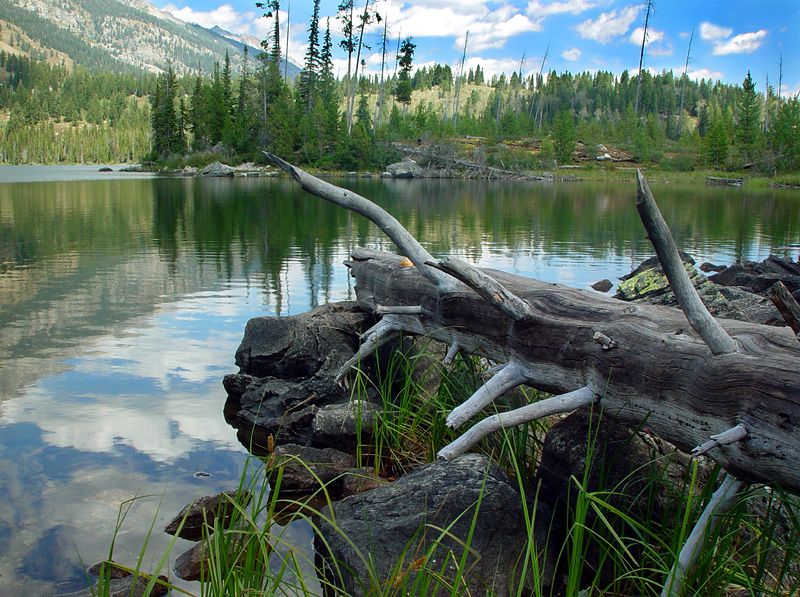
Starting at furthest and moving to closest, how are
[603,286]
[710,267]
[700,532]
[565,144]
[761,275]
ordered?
[565,144] < [710,267] < [603,286] < [761,275] < [700,532]

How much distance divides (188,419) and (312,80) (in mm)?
78780

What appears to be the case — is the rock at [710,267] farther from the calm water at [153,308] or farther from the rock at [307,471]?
the rock at [307,471]

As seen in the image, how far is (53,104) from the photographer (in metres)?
183

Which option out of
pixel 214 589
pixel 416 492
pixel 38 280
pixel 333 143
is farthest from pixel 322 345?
pixel 333 143

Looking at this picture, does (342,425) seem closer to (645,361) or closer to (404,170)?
(645,361)

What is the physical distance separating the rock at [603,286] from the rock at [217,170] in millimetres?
60486

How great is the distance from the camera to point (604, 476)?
4305 mm

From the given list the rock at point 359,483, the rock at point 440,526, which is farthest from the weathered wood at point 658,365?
the rock at point 359,483

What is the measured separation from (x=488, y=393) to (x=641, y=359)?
989mm

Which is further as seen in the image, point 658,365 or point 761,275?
point 761,275

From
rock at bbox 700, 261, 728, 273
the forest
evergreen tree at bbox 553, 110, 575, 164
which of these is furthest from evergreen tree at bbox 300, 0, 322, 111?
rock at bbox 700, 261, 728, 273

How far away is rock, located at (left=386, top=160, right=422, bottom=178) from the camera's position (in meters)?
70.8

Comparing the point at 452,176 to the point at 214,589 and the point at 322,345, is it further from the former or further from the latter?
the point at 214,589

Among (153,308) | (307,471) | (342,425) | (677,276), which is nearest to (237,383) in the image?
(342,425)
